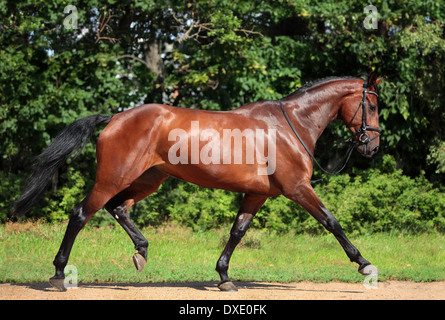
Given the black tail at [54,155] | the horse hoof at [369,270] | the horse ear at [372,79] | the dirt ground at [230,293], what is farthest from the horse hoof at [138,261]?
the horse ear at [372,79]

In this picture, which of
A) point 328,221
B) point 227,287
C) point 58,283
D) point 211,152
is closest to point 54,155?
point 58,283

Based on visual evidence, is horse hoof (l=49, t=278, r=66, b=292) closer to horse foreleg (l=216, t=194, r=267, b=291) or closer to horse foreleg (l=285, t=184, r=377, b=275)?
horse foreleg (l=216, t=194, r=267, b=291)

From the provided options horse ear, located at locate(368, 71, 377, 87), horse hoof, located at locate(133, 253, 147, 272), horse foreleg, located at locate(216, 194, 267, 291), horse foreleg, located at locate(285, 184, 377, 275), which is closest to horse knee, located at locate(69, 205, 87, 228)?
horse hoof, located at locate(133, 253, 147, 272)

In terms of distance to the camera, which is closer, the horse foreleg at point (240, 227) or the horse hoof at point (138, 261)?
the horse hoof at point (138, 261)

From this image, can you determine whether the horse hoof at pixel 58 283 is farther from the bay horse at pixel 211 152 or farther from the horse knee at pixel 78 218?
the horse knee at pixel 78 218

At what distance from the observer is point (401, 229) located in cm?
1069

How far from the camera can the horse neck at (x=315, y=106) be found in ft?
19.6

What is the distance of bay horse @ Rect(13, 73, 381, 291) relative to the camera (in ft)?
18.5

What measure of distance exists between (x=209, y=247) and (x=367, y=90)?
12.7 ft

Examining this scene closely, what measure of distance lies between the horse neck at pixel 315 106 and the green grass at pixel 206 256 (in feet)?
6.40

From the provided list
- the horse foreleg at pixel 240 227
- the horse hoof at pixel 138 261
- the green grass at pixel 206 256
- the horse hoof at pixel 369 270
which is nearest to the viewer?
the horse hoof at pixel 369 270

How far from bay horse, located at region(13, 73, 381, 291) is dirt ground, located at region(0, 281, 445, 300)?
0.25 m

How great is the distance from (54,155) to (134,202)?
3.23 feet

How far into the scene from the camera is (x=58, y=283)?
562 centimetres
